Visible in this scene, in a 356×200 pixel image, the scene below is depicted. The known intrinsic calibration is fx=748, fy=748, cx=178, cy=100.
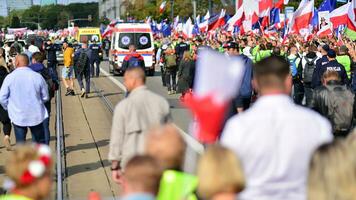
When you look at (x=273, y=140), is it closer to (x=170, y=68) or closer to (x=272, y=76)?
(x=272, y=76)

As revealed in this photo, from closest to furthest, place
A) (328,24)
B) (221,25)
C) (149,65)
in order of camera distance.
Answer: (328,24) → (149,65) → (221,25)

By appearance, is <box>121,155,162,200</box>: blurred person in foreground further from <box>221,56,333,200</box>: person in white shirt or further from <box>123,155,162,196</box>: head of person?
<box>221,56,333,200</box>: person in white shirt

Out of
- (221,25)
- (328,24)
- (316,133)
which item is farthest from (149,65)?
(316,133)

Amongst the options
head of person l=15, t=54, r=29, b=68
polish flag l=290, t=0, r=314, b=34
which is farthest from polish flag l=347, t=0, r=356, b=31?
head of person l=15, t=54, r=29, b=68

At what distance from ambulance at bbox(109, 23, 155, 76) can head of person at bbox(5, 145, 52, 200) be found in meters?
28.0

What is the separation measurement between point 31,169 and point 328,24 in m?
21.3

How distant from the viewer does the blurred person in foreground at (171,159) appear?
15.3 ft

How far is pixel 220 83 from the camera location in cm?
410

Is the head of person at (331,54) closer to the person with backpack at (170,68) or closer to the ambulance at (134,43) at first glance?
the person with backpack at (170,68)

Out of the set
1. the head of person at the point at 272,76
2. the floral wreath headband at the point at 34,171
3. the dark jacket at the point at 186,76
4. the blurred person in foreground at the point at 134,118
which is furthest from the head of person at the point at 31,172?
the dark jacket at the point at 186,76

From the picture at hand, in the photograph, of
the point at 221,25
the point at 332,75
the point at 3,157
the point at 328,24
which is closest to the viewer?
the point at 332,75

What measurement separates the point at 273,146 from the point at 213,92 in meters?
0.70

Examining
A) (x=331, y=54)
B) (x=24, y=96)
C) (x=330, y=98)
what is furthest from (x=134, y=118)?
(x=331, y=54)

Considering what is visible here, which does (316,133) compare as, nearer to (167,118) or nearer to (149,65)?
(167,118)
